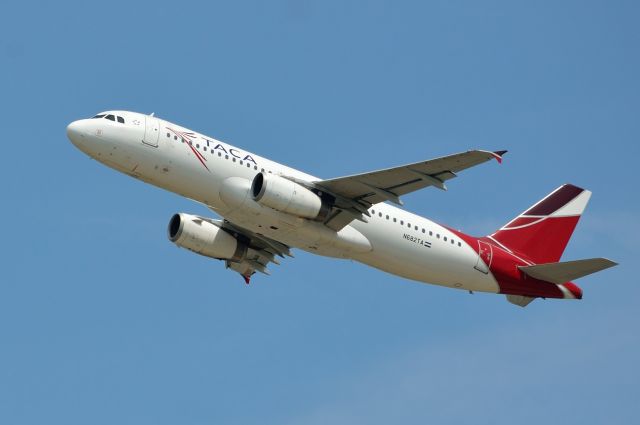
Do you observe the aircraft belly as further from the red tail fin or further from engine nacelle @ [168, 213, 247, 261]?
engine nacelle @ [168, 213, 247, 261]

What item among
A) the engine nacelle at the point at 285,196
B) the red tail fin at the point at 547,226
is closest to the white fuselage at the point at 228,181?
the engine nacelle at the point at 285,196

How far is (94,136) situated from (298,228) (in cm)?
945

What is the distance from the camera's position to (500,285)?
171 ft

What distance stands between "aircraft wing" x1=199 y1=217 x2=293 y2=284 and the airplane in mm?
91

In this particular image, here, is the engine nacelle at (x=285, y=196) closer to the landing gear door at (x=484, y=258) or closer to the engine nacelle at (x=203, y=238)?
the engine nacelle at (x=203, y=238)

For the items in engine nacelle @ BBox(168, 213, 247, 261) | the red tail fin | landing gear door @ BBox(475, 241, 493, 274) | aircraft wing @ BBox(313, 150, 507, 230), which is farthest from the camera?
the red tail fin

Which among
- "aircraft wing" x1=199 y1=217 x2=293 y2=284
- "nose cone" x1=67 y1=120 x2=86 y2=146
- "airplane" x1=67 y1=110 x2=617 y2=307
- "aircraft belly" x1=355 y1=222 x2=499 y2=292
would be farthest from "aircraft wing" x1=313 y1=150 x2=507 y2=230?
"nose cone" x1=67 y1=120 x2=86 y2=146

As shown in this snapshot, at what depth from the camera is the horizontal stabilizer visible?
49.0 meters

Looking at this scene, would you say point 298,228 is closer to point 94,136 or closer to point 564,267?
point 94,136

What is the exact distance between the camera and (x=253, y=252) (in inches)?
2137

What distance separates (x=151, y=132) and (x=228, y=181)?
3883 mm

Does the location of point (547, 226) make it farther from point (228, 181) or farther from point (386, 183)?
point (228, 181)

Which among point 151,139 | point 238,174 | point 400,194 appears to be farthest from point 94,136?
point 400,194

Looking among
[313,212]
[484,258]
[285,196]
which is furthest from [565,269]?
[285,196]
